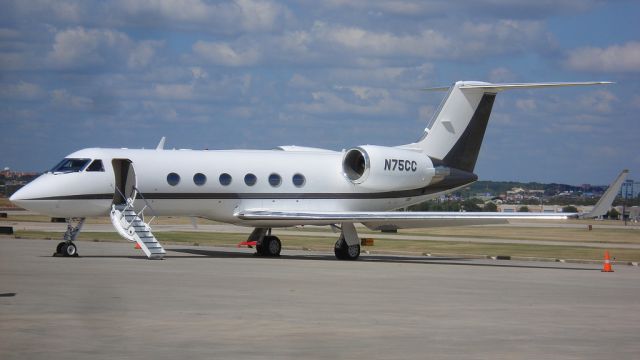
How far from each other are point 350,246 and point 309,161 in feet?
11.0

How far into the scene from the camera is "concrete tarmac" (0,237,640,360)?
11945mm

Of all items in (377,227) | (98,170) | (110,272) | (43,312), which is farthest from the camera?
(377,227)

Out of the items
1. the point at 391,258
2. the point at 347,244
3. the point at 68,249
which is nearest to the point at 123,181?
the point at 68,249

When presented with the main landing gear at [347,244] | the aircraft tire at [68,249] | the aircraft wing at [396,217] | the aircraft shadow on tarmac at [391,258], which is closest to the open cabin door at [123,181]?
the aircraft tire at [68,249]

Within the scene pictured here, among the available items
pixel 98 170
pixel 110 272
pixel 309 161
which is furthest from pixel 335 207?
pixel 110 272

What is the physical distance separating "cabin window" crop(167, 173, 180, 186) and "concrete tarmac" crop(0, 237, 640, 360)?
3088 mm

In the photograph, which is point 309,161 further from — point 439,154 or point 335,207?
point 439,154

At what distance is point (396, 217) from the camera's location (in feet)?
93.9

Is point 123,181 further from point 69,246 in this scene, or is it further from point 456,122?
point 456,122

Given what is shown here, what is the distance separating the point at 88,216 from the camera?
92.5 ft

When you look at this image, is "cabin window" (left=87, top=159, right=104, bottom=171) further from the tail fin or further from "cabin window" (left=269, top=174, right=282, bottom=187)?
the tail fin

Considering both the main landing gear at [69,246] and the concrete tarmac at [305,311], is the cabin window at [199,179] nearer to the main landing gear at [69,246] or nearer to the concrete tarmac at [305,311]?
the concrete tarmac at [305,311]

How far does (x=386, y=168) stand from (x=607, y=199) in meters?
8.05

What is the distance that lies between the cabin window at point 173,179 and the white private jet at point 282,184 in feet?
0.14
